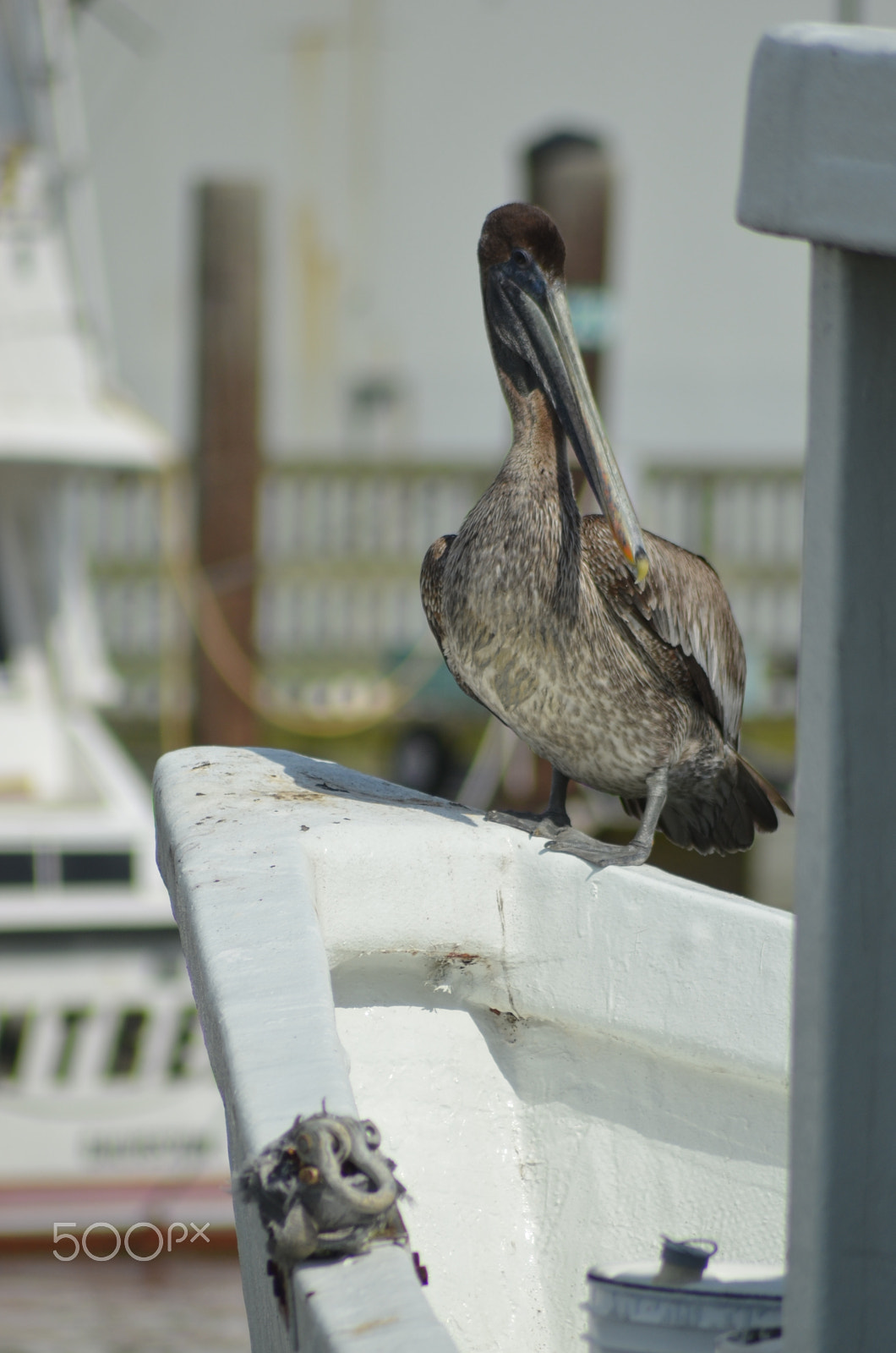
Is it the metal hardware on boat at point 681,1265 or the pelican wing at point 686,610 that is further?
the pelican wing at point 686,610

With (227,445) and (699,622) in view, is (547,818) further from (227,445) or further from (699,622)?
(227,445)

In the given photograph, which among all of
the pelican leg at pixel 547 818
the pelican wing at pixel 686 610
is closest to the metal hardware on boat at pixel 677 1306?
the pelican leg at pixel 547 818

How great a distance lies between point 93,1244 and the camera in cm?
593

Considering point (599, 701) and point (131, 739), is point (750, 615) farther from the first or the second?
point (599, 701)

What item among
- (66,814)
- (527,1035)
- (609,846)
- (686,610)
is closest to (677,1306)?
(527,1035)

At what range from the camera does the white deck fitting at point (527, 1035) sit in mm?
1621

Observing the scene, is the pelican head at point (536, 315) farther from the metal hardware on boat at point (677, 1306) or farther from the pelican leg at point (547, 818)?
the metal hardware on boat at point (677, 1306)

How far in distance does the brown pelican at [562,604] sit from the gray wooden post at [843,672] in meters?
1.29

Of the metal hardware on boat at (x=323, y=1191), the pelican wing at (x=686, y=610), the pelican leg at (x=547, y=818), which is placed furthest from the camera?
the pelican wing at (x=686, y=610)

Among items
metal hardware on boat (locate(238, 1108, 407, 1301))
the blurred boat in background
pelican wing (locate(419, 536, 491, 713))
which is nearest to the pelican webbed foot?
pelican wing (locate(419, 536, 491, 713))

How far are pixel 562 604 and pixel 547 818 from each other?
1.10 ft

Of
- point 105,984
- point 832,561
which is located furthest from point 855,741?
point 105,984

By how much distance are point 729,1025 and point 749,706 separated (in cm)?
715

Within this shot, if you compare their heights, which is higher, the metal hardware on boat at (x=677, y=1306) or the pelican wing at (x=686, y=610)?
the pelican wing at (x=686, y=610)
